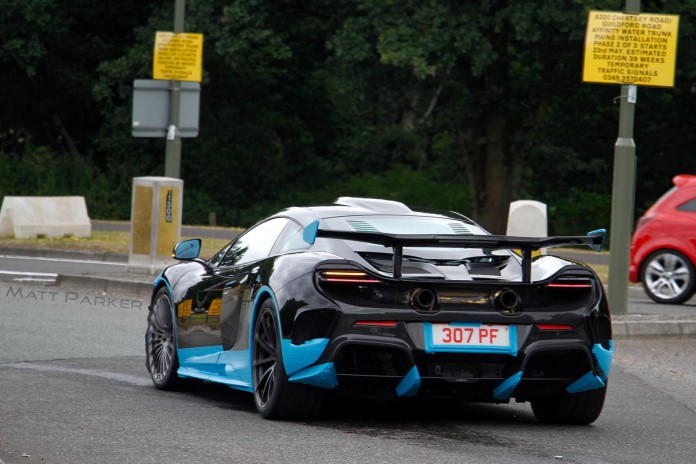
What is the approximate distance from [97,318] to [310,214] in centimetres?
607

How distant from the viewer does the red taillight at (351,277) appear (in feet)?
25.5

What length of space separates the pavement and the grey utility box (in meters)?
2.56

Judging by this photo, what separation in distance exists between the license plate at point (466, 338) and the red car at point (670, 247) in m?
11.0

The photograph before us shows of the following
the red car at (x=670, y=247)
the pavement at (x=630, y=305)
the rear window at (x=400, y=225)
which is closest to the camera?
the rear window at (x=400, y=225)

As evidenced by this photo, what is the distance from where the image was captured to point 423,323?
7727mm

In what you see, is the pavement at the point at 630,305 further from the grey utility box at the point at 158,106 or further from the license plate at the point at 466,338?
the license plate at the point at 466,338

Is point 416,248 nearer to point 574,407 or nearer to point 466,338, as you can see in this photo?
point 466,338

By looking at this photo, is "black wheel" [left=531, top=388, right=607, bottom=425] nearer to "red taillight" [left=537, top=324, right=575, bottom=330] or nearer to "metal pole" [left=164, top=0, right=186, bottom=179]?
"red taillight" [left=537, top=324, right=575, bottom=330]

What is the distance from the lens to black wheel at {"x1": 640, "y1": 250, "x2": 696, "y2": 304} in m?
18.3

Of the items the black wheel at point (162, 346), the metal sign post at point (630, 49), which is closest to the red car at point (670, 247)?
the metal sign post at point (630, 49)

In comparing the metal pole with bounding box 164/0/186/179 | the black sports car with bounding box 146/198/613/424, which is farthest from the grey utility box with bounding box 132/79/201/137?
the black sports car with bounding box 146/198/613/424

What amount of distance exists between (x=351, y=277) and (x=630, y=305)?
35.3 ft

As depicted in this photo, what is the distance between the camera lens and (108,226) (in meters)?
32.3

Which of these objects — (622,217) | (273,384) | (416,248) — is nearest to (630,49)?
(622,217)
